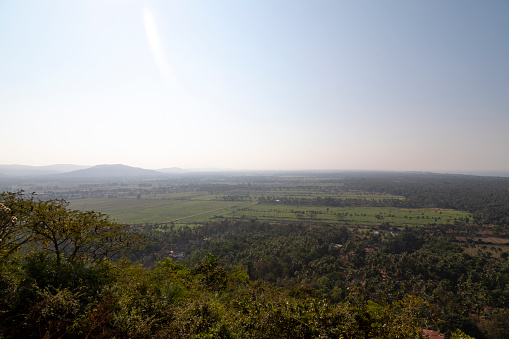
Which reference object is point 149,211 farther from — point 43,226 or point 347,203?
point 347,203

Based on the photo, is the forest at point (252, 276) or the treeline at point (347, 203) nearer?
the forest at point (252, 276)

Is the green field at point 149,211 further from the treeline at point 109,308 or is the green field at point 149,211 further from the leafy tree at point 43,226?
the treeline at point 109,308

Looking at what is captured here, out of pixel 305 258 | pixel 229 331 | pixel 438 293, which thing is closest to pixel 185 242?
pixel 305 258

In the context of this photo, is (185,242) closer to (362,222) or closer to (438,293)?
(438,293)

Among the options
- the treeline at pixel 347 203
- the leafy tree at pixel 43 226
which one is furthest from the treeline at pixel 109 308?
the treeline at pixel 347 203

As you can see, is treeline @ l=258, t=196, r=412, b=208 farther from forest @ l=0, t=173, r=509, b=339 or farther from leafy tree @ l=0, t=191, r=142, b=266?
leafy tree @ l=0, t=191, r=142, b=266

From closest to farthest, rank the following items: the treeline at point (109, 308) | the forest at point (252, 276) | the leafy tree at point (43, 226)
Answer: the treeline at point (109, 308) → the forest at point (252, 276) → the leafy tree at point (43, 226)

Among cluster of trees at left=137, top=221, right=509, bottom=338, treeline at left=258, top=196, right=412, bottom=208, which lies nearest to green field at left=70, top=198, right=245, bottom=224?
cluster of trees at left=137, top=221, right=509, bottom=338

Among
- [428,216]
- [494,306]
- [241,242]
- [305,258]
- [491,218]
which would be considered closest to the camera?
[494,306]
